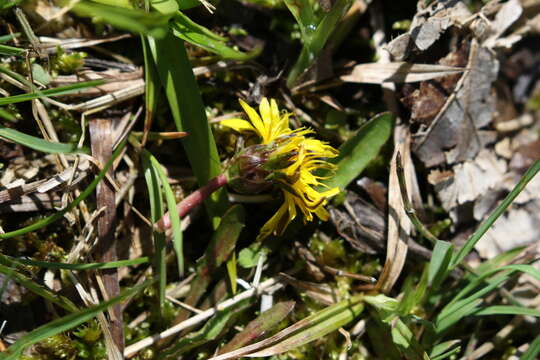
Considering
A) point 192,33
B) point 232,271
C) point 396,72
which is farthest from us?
point 396,72

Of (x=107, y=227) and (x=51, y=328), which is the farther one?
(x=107, y=227)

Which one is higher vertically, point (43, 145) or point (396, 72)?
point (43, 145)

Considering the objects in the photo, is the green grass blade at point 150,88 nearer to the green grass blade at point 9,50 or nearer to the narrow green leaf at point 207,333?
the green grass blade at point 9,50

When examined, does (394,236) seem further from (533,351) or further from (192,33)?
(192,33)

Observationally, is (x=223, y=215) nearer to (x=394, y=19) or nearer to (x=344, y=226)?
(x=344, y=226)

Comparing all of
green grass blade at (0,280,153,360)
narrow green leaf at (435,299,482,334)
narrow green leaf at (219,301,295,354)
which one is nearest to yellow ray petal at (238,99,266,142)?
narrow green leaf at (219,301,295,354)

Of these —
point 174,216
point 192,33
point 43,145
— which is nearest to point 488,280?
point 174,216

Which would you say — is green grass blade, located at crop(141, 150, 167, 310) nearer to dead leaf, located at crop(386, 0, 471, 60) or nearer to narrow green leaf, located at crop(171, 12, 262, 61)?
narrow green leaf, located at crop(171, 12, 262, 61)

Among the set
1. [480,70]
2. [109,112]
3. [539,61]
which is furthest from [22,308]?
[539,61]
